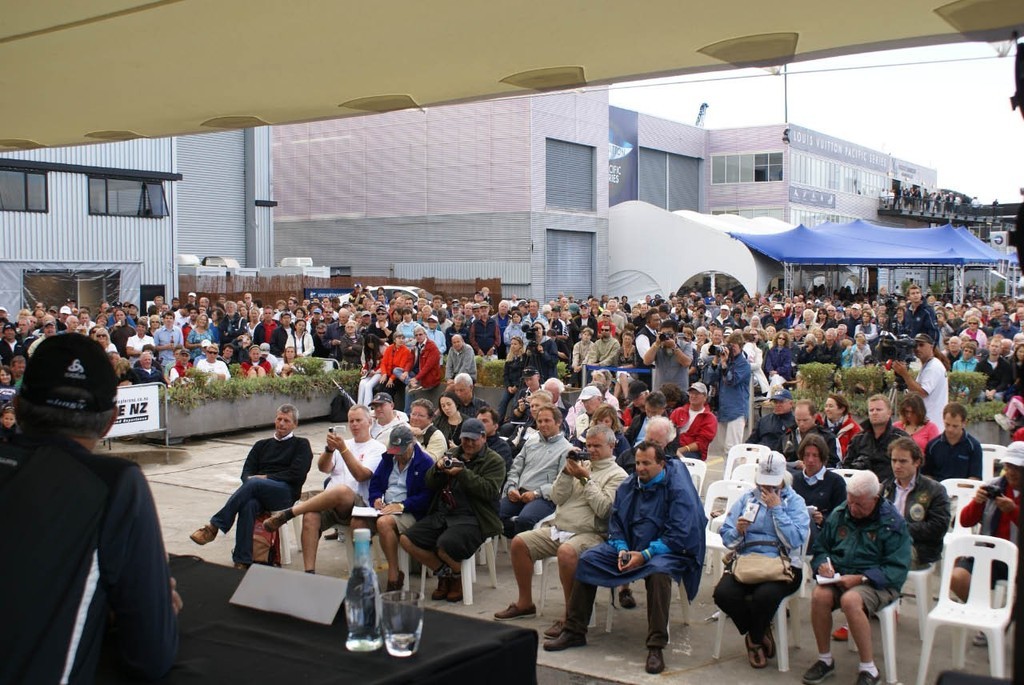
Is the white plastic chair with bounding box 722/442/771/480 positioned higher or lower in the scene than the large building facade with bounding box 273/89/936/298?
lower

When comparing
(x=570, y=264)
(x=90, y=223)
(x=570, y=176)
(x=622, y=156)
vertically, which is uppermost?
(x=622, y=156)

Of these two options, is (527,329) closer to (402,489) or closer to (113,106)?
(402,489)

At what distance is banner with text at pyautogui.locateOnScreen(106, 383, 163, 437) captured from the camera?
12.0m

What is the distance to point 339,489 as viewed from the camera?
712 centimetres

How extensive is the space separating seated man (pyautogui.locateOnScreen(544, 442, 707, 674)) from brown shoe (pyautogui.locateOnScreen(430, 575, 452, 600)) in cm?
120

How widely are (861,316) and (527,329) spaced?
776 centimetres

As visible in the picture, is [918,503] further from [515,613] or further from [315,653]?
[315,653]

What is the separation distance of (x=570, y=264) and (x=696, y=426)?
34.2 meters

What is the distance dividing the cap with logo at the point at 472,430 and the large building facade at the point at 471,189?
32.5 m

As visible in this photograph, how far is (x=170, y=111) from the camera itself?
479 cm

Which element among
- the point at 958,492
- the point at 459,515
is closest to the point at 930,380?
the point at 958,492

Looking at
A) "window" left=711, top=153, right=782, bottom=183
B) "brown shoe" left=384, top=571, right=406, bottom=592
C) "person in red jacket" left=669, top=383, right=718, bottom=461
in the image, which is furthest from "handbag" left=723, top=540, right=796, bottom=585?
"window" left=711, top=153, right=782, bottom=183

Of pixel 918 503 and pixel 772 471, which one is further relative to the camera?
pixel 918 503

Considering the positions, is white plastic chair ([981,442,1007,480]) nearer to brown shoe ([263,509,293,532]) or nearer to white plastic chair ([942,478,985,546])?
white plastic chair ([942,478,985,546])
